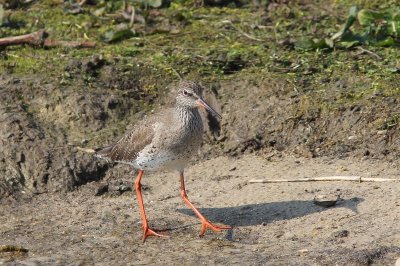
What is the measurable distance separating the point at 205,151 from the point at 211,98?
0.68 meters

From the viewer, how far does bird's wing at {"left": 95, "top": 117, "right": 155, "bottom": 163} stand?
9.81 metres

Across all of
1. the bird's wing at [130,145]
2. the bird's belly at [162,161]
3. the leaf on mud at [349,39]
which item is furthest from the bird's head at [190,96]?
the leaf on mud at [349,39]

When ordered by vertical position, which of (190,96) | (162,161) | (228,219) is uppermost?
(190,96)

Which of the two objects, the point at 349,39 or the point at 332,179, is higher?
the point at 349,39

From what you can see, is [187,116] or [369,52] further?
[369,52]

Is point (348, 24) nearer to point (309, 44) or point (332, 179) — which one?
point (309, 44)

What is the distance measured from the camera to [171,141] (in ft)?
31.4

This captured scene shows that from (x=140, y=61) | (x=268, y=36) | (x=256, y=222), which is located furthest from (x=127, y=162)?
(x=268, y=36)

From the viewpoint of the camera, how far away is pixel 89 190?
1049cm

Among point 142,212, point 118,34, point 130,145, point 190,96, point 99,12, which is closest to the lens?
point 142,212

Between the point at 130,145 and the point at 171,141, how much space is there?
60cm

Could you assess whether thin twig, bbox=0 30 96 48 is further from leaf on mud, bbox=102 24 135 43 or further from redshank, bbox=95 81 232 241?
redshank, bbox=95 81 232 241

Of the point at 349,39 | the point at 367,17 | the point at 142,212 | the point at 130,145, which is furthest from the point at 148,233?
the point at 367,17

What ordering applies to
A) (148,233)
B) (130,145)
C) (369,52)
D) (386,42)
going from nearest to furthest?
(148,233) < (130,145) < (369,52) < (386,42)
